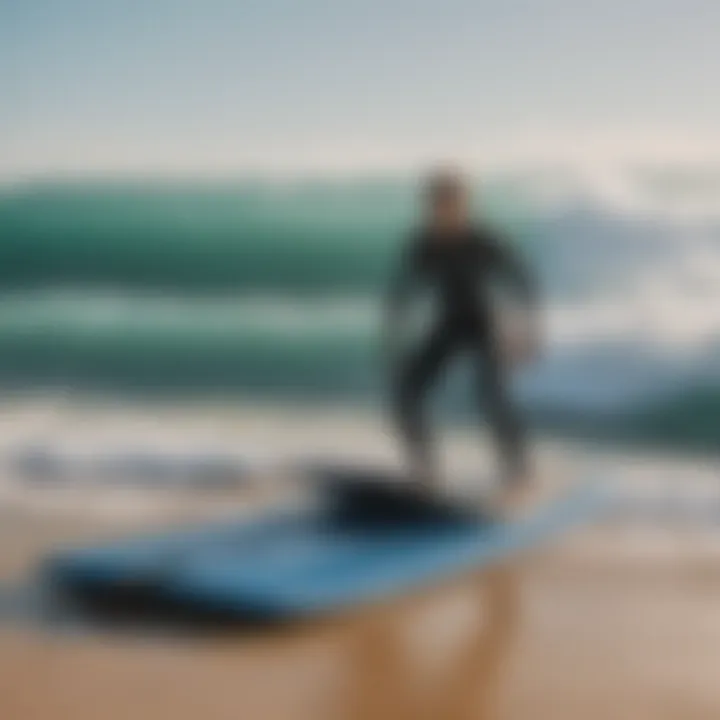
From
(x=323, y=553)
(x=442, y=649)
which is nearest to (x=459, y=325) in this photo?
(x=323, y=553)

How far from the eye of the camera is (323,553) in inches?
81.3

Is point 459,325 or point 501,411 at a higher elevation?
point 459,325

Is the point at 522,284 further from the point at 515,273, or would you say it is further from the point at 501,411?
the point at 501,411

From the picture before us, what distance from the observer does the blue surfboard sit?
1.91m

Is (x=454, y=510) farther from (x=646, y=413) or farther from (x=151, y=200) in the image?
(x=151, y=200)

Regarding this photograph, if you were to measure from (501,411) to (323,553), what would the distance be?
53 centimetres

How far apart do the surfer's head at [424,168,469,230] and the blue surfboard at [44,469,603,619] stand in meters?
0.45

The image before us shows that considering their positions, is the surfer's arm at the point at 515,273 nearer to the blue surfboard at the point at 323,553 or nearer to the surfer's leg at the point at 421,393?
the surfer's leg at the point at 421,393

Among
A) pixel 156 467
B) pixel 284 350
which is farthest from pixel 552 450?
pixel 156 467

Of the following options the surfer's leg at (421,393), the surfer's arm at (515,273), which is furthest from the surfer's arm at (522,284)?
the surfer's leg at (421,393)

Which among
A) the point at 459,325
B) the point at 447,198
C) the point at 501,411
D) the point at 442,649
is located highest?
the point at 447,198

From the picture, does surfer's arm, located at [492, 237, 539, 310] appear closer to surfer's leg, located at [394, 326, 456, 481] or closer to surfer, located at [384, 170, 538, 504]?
surfer, located at [384, 170, 538, 504]

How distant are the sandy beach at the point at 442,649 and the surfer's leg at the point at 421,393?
333 millimetres

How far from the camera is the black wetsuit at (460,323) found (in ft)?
7.87
